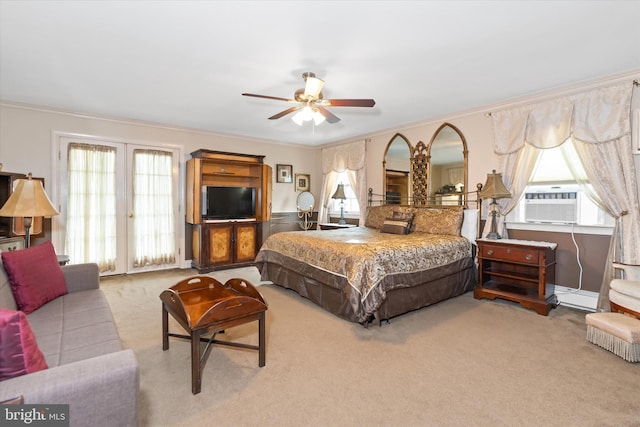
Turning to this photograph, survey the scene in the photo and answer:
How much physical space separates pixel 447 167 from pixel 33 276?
16.3 ft

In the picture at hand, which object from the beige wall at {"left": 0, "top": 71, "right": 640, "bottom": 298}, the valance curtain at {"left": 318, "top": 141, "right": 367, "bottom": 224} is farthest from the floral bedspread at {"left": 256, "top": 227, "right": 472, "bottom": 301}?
the valance curtain at {"left": 318, "top": 141, "right": 367, "bottom": 224}

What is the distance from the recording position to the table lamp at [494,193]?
12.8ft

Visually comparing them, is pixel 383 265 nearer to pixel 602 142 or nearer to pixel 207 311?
pixel 207 311

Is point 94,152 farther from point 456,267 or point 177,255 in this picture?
point 456,267

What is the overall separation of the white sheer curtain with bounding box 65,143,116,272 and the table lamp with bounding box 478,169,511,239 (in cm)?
561

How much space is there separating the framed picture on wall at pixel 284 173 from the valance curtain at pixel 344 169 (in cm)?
76

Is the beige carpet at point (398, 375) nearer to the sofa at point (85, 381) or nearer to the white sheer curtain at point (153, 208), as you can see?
the sofa at point (85, 381)

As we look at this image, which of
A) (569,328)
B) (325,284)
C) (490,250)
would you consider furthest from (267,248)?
(569,328)

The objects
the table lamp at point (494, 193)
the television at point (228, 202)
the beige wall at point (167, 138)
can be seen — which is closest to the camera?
the table lamp at point (494, 193)

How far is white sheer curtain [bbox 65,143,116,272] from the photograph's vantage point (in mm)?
4738

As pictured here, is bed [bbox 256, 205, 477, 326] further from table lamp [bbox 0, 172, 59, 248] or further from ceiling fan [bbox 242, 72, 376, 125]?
table lamp [bbox 0, 172, 59, 248]

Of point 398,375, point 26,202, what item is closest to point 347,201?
point 398,375

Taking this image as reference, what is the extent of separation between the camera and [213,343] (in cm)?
264

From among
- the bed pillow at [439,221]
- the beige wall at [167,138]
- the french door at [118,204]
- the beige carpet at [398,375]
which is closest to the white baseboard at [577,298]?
the beige wall at [167,138]
